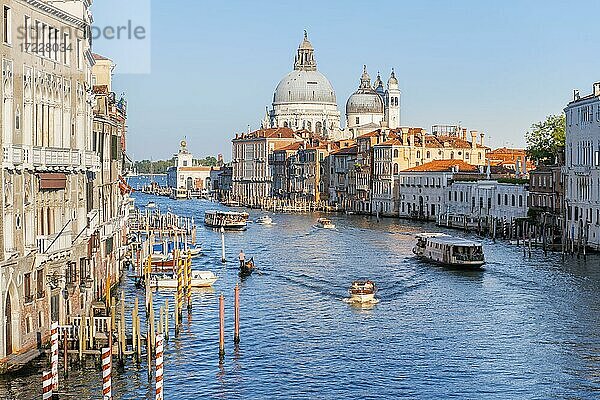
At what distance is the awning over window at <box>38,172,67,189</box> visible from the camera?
17.3m

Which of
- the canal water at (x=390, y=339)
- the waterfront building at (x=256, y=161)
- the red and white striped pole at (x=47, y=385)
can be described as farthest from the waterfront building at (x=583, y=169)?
the waterfront building at (x=256, y=161)

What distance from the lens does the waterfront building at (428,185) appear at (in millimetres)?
63000

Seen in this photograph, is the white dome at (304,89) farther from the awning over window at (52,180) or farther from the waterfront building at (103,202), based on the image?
the awning over window at (52,180)

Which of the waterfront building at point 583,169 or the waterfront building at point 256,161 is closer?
the waterfront building at point 583,169

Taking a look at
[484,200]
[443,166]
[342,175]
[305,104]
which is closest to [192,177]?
[305,104]

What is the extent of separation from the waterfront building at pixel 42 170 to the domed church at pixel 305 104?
9742cm

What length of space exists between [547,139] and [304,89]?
62536 millimetres

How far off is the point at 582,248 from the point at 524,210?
1250 cm

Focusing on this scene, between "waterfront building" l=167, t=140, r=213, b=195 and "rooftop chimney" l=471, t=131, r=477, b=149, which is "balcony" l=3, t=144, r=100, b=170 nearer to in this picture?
"rooftop chimney" l=471, t=131, r=477, b=149

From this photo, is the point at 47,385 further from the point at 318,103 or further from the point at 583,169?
the point at 318,103

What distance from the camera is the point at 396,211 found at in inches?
2790

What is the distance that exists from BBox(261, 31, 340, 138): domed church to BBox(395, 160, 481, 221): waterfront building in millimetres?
47132

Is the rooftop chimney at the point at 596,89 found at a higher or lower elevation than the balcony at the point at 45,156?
higher

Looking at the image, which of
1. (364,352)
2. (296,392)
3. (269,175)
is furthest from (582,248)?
(269,175)
